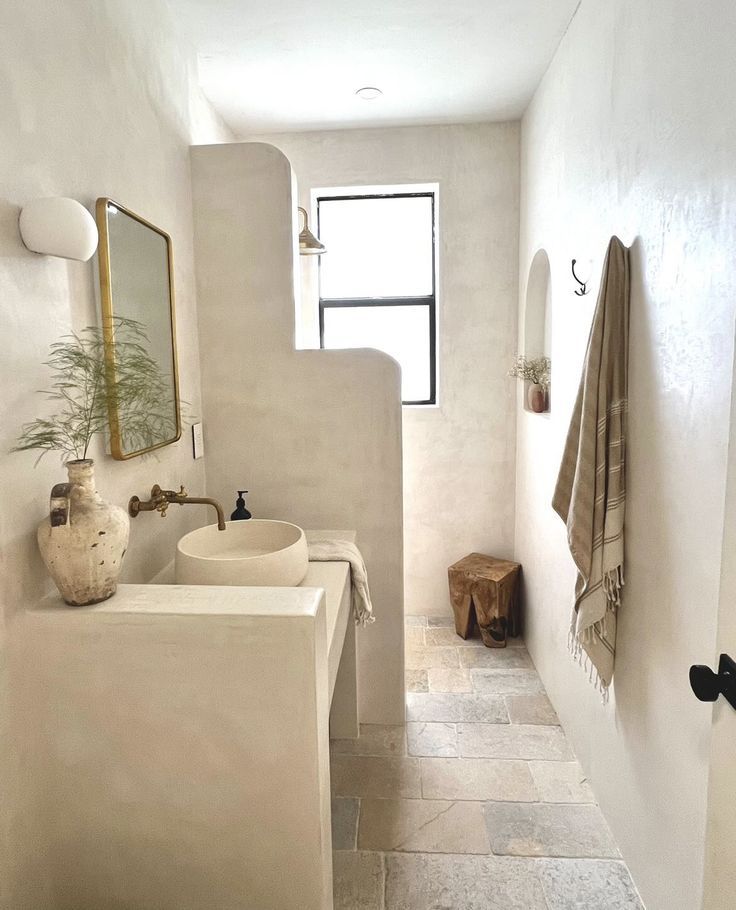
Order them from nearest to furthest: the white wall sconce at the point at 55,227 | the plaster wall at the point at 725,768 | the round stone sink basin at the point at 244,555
→ the plaster wall at the point at 725,768 < the white wall sconce at the point at 55,227 < the round stone sink basin at the point at 244,555

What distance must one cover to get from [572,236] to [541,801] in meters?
2.01

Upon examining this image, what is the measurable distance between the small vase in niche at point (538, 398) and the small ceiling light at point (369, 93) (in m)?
1.55

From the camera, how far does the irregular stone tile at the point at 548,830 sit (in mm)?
1929

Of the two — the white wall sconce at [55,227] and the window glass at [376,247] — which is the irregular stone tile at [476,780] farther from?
the window glass at [376,247]

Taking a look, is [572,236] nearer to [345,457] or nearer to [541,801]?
[345,457]

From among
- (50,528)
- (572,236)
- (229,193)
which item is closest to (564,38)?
(572,236)

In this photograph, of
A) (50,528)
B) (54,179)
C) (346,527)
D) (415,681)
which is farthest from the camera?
(415,681)

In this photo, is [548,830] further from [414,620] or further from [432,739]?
[414,620]

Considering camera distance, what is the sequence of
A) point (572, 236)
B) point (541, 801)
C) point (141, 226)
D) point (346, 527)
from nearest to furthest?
1. point (141, 226)
2. point (541, 801)
3. point (572, 236)
4. point (346, 527)

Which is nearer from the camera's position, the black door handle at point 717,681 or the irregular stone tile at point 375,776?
the black door handle at point 717,681

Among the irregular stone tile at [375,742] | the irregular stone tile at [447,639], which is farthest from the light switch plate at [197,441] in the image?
the irregular stone tile at [447,639]

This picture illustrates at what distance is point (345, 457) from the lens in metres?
2.52

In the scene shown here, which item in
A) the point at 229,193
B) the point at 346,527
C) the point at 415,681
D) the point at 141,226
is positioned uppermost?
the point at 229,193

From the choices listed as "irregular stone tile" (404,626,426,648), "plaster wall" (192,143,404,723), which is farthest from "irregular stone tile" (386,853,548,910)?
"irregular stone tile" (404,626,426,648)
